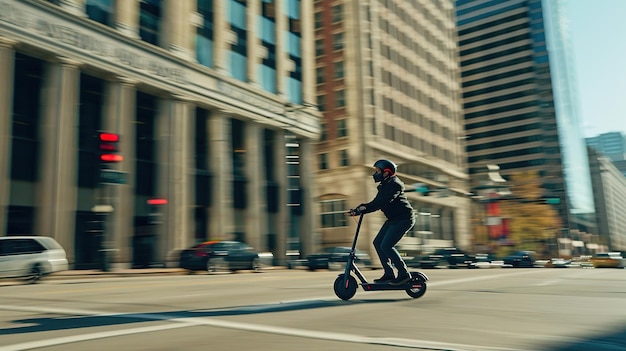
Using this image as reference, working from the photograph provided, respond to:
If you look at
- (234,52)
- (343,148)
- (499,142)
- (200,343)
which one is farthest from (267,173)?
(499,142)

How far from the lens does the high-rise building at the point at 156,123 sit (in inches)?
926

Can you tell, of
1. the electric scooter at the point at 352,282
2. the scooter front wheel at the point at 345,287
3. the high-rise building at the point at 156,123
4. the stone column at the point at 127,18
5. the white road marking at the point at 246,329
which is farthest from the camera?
the stone column at the point at 127,18

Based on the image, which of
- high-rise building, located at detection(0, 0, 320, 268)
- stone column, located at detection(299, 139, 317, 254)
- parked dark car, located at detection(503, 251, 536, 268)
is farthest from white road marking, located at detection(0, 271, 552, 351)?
parked dark car, located at detection(503, 251, 536, 268)

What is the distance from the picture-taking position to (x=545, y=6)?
106625 millimetres

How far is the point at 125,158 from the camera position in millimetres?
26812

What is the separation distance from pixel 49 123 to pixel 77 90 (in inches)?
86.4

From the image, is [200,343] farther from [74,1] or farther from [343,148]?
[343,148]

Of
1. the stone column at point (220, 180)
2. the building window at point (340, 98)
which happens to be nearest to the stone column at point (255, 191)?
the stone column at point (220, 180)

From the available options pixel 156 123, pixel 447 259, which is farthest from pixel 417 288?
pixel 447 259

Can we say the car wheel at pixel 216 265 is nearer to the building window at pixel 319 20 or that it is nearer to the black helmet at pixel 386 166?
the black helmet at pixel 386 166

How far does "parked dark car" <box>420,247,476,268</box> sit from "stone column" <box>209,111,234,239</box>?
13417 mm

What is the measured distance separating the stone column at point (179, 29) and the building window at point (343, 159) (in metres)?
23.8

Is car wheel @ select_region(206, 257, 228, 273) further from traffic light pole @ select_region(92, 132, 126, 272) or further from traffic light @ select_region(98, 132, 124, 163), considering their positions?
traffic light @ select_region(98, 132, 124, 163)

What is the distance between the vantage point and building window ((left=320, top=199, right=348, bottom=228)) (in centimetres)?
5350
